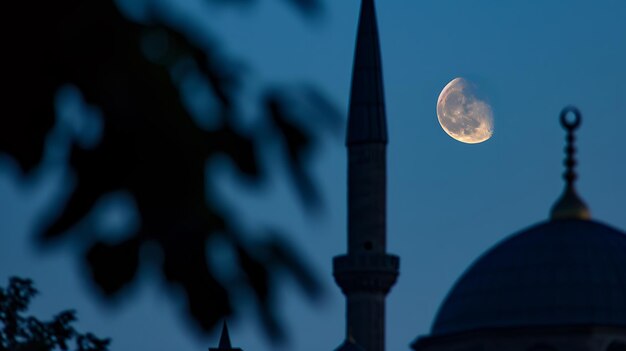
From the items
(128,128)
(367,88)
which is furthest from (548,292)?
(128,128)

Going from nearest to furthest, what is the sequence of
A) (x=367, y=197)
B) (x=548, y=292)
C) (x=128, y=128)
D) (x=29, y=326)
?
(x=128, y=128)
(x=29, y=326)
(x=548, y=292)
(x=367, y=197)

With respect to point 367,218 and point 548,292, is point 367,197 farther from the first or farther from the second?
point 548,292

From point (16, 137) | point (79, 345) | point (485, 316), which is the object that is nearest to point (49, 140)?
point (16, 137)

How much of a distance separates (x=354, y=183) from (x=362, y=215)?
4.07ft

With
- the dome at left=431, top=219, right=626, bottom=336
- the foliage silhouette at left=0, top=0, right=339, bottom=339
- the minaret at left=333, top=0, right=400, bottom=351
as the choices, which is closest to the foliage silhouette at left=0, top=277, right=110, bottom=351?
the foliage silhouette at left=0, top=0, right=339, bottom=339

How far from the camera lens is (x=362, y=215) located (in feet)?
181

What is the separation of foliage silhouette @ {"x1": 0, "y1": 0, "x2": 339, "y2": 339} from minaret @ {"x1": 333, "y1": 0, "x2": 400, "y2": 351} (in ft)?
162

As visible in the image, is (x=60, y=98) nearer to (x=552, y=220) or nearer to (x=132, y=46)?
(x=132, y=46)

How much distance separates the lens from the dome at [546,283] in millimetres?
40938

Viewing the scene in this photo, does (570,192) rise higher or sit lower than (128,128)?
higher

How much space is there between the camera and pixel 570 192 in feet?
152

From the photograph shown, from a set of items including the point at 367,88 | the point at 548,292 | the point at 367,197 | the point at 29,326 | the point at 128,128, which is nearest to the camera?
the point at 128,128

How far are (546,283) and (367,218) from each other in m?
14.4

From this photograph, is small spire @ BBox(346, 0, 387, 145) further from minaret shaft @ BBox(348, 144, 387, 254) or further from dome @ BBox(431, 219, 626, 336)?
dome @ BBox(431, 219, 626, 336)
